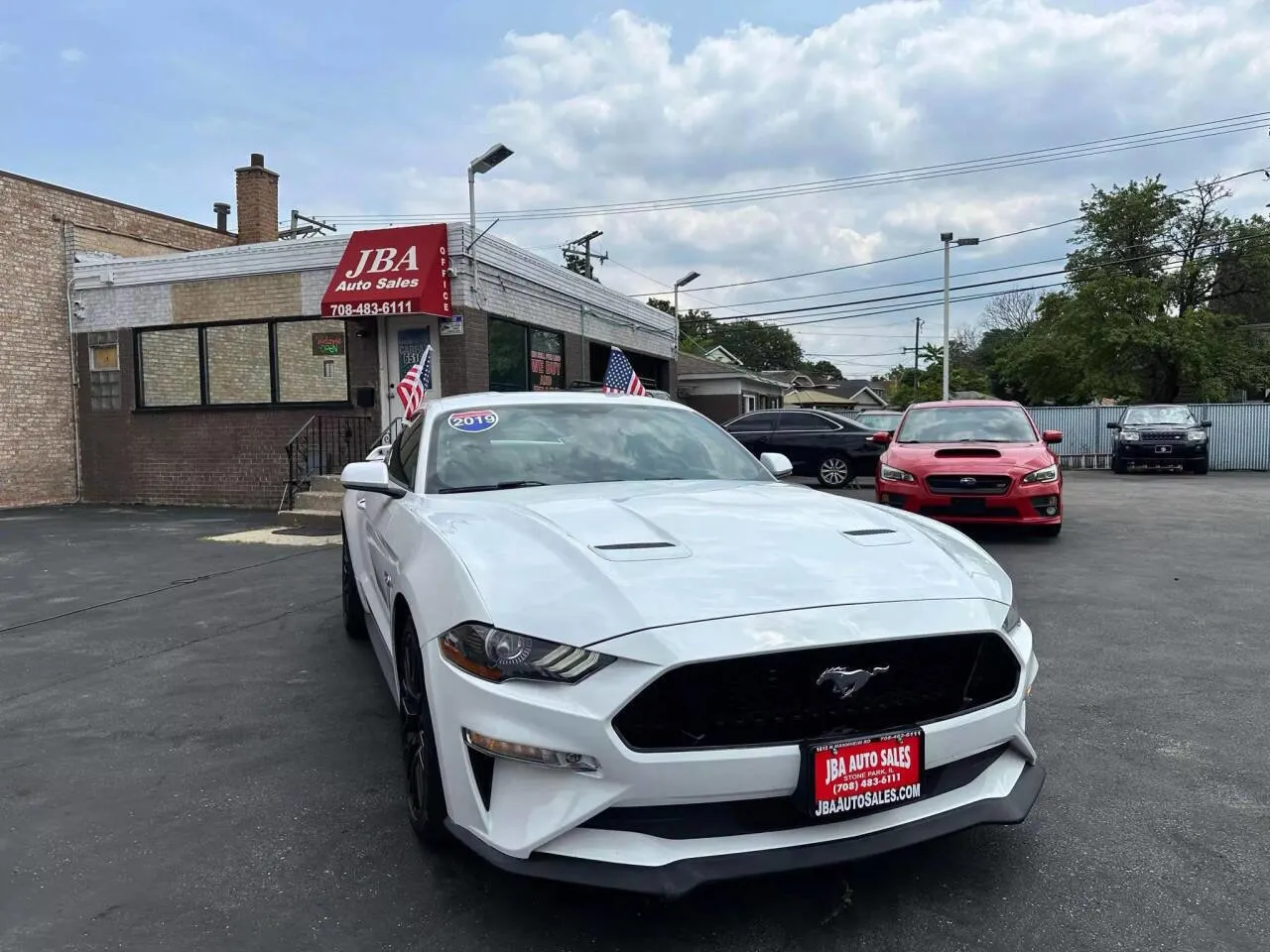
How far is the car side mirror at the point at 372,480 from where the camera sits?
3.58 m

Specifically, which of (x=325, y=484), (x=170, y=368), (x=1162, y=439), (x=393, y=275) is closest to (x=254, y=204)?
(x=170, y=368)

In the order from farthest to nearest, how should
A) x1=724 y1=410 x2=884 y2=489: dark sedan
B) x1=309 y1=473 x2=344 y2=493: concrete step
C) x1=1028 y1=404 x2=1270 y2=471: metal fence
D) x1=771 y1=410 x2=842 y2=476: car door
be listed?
x1=1028 y1=404 x2=1270 y2=471: metal fence, x1=771 y1=410 x2=842 y2=476: car door, x1=724 y1=410 x2=884 y2=489: dark sedan, x1=309 y1=473 x2=344 y2=493: concrete step

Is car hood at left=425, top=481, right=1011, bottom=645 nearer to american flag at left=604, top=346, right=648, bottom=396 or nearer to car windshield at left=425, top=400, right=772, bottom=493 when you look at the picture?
car windshield at left=425, top=400, right=772, bottom=493

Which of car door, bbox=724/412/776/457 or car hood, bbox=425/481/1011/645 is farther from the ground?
car door, bbox=724/412/776/457

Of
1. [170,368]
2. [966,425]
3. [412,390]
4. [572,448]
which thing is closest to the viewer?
[572,448]

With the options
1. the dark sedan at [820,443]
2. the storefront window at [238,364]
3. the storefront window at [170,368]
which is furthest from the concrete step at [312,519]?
the dark sedan at [820,443]

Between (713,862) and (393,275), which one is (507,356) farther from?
(713,862)

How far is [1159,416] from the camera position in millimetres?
20094

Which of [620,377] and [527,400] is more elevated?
[620,377]

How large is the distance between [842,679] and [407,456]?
8.90 ft

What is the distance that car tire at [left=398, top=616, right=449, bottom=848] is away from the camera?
256cm

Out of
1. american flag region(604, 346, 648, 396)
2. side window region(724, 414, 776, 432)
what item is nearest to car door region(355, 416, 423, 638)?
american flag region(604, 346, 648, 396)

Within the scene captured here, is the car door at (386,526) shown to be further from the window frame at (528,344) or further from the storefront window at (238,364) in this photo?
the storefront window at (238,364)

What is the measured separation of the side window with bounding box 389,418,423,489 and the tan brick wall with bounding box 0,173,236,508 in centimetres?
1368
